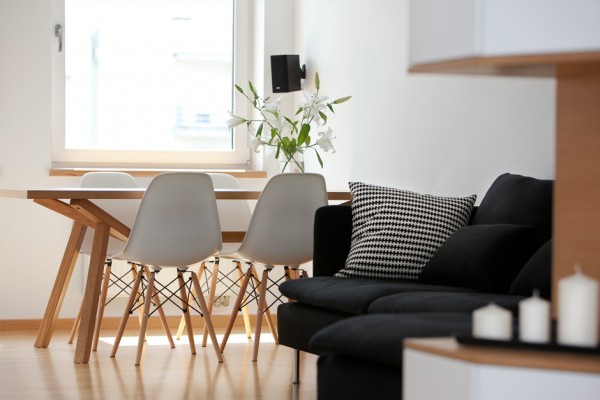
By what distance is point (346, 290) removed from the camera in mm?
3355

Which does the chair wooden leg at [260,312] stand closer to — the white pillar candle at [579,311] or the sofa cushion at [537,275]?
the sofa cushion at [537,275]

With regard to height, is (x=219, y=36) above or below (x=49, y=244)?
above

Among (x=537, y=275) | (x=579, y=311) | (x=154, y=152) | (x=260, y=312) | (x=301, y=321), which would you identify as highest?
(x=154, y=152)

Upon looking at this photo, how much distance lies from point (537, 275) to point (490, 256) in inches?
12.5

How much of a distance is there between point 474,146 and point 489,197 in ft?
2.06

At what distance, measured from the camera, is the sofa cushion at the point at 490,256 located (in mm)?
3238

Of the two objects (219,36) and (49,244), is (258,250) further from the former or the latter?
(219,36)

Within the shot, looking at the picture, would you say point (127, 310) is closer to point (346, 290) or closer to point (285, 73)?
point (346, 290)

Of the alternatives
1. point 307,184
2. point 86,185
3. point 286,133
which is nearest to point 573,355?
point 307,184

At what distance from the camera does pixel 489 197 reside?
144 inches

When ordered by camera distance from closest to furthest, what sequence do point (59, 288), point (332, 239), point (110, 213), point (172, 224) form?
1. point (332, 239)
2. point (172, 224)
3. point (110, 213)
4. point (59, 288)

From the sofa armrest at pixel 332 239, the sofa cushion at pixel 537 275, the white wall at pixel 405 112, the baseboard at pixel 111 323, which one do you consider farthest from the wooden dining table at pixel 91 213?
the sofa cushion at pixel 537 275

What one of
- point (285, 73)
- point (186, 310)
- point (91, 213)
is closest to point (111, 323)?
point (186, 310)

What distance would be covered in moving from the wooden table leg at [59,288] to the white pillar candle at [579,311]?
389 centimetres
